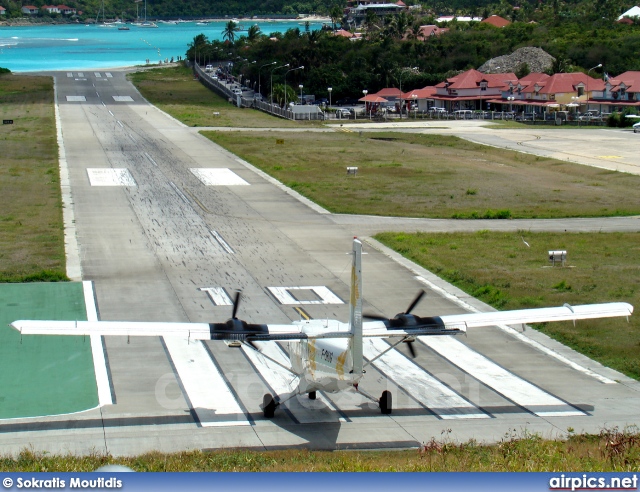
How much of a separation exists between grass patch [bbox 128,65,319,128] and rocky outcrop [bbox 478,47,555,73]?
55.9 metres

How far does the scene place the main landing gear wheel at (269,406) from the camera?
84.3 feet

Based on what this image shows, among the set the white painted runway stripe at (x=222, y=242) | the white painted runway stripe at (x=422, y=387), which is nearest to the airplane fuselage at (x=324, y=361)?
the white painted runway stripe at (x=422, y=387)

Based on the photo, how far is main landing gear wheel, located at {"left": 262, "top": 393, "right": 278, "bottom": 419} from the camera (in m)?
25.7

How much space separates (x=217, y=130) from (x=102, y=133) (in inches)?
552

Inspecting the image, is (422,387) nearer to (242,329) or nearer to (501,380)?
(501,380)

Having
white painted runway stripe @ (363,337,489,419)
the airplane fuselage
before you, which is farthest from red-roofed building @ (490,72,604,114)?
the airplane fuselage

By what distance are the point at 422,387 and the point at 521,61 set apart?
161276 millimetres

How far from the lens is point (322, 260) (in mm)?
46656

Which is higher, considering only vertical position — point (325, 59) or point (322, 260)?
point (325, 59)

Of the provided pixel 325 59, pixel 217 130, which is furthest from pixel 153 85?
pixel 217 130

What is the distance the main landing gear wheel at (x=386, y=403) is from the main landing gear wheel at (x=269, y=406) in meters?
3.03

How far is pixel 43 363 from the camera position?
101ft

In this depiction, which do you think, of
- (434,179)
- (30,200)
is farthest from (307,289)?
(434,179)

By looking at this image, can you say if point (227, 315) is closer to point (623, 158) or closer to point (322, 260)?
point (322, 260)
